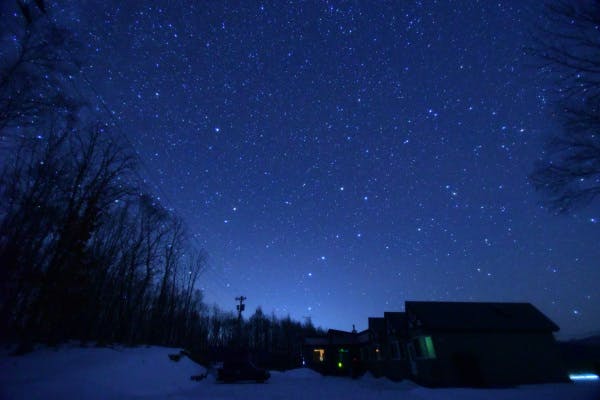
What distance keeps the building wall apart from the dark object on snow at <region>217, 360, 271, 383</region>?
466 inches

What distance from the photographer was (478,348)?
21406mm

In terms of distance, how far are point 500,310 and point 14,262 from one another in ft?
114

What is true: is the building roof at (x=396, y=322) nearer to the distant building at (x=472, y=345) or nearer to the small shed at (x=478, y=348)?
the distant building at (x=472, y=345)

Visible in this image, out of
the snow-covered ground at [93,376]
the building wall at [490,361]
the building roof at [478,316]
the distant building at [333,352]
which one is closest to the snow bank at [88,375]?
the snow-covered ground at [93,376]

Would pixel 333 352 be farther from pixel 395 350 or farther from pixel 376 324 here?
pixel 395 350

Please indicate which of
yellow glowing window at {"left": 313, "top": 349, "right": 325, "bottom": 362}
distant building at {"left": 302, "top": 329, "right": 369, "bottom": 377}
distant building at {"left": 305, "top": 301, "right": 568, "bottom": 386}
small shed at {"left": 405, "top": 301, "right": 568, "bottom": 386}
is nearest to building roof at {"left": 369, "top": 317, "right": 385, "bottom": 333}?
distant building at {"left": 305, "top": 301, "right": 568, "bottom": 386}

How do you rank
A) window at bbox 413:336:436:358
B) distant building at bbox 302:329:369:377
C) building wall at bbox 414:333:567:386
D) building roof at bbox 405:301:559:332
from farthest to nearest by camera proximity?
distant building at bbox 302:329:369:377 → building roof at bbox 405:301:559:332 → window at bbox 413:336:436:358 → building wall at bbox 414:333:567:386

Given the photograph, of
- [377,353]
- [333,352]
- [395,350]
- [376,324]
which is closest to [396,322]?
[395,350]

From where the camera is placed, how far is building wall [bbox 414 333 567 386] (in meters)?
20.2

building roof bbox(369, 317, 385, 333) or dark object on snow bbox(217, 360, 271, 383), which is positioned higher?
building roof bbox(369, 317, 385, 333)

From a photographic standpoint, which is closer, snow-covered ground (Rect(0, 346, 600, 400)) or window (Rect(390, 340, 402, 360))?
snow-covered ground (Rect(0, 346, 600, 400))

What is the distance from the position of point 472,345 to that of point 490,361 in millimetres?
1629

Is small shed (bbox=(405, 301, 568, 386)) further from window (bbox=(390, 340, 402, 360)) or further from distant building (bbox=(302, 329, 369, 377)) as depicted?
distant building (bbox=(302, 329, 369, 377))

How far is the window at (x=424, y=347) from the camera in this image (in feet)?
69.6
